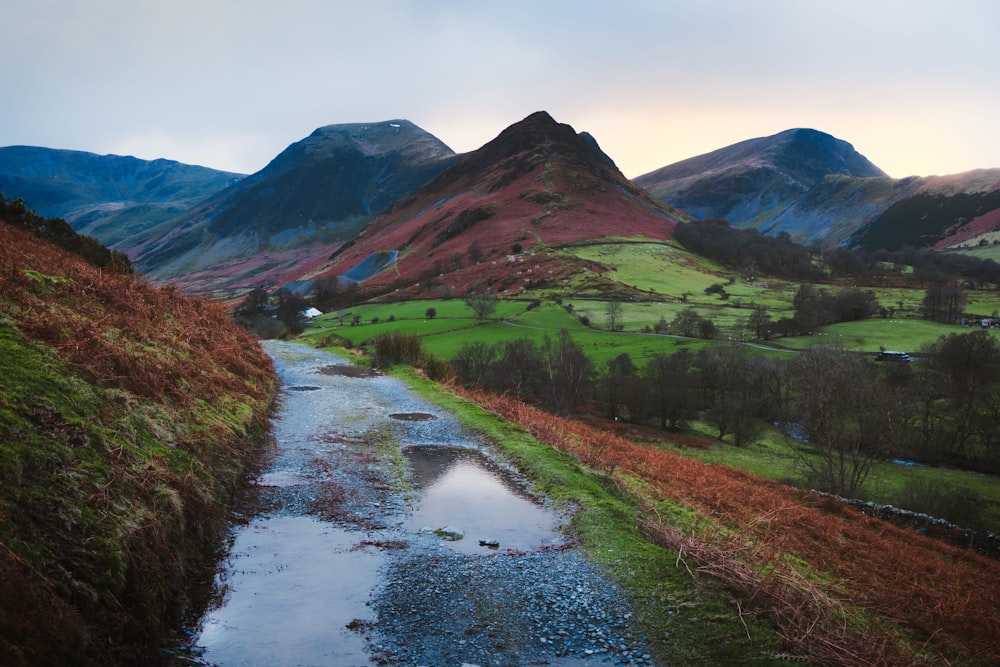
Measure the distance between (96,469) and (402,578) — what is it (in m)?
4.02

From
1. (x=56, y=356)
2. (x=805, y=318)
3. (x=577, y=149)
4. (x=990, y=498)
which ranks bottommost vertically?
(x=990, y=498)

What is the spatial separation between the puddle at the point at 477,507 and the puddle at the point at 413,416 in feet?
13.3

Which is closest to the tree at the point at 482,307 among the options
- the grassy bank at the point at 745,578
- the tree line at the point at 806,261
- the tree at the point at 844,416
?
the tree at the point at 844,416

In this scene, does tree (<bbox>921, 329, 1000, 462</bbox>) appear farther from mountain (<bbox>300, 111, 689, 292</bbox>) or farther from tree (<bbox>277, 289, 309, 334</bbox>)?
tree (<bbox>277, 289, 309, 334</bbox>)

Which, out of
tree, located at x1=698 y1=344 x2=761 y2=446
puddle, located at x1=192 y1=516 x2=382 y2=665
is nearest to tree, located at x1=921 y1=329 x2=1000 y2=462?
tree, located at x1=698 y1=344 x2=761 y2=446

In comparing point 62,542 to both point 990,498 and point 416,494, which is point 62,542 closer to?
point 416,494

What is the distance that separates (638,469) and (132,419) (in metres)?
11.9

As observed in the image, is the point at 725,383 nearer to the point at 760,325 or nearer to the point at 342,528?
the point at 760,325

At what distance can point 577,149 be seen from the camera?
629 ft

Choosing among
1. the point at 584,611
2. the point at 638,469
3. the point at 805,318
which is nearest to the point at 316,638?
the point at 584,611

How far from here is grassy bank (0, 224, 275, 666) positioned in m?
4.83

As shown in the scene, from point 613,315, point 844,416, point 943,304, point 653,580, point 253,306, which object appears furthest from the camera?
point 253,306

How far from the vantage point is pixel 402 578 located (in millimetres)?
7590

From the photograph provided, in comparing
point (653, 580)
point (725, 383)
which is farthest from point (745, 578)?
point (725, 383)
